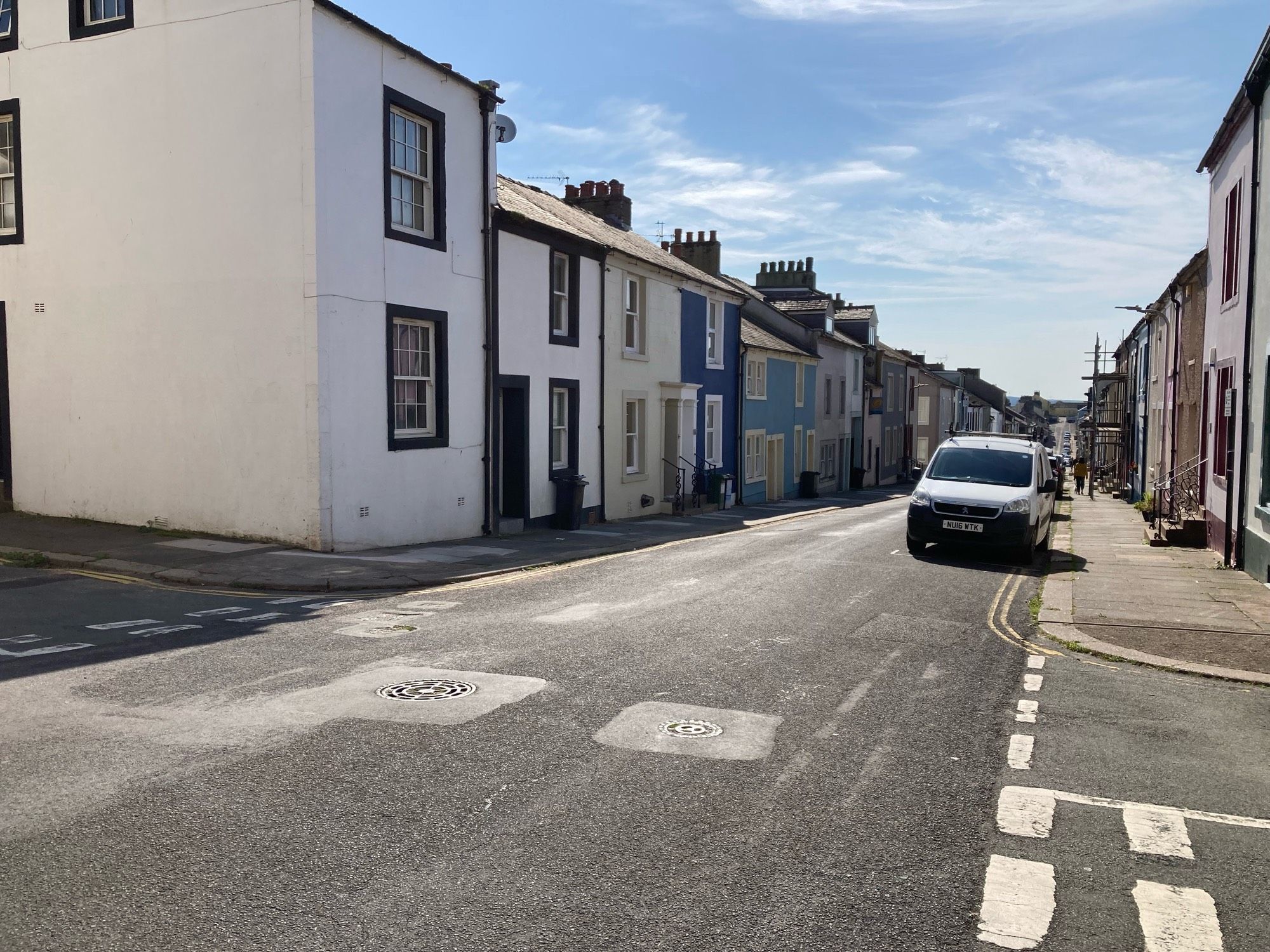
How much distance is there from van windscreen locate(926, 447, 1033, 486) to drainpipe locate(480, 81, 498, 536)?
25.2 ft

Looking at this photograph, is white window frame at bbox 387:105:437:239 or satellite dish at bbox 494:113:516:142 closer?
white window frame at bbox 387:105:437:239

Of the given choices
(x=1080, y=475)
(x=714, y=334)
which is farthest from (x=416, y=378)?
(x=1080, y=475)

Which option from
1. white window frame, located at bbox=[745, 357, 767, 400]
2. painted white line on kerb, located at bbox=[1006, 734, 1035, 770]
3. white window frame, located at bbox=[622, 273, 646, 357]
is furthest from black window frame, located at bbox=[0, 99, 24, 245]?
white window frame, located at bbox=[745, 357, 767, 400]

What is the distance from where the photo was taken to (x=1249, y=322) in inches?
572

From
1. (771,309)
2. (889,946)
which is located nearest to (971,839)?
(889,946)

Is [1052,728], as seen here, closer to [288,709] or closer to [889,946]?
[889,946]

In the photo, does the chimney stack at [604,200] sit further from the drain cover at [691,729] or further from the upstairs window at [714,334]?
the drain cover at [691,729]

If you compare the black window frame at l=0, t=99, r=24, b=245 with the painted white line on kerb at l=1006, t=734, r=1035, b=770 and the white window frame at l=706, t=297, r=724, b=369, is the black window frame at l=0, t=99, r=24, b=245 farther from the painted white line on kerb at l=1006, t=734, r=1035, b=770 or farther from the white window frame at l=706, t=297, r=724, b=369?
the white window frame at l=706, t=297, r=724, b=369

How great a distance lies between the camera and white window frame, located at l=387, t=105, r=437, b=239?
51.7 ft

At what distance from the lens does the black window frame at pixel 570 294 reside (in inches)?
797

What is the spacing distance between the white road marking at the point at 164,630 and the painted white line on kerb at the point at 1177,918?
7.75 meters

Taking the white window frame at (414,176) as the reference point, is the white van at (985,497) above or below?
below

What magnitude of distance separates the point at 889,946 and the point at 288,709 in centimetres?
422

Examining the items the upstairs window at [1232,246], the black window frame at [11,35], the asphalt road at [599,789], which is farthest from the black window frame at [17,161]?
the upstairs window at [1232,246]
